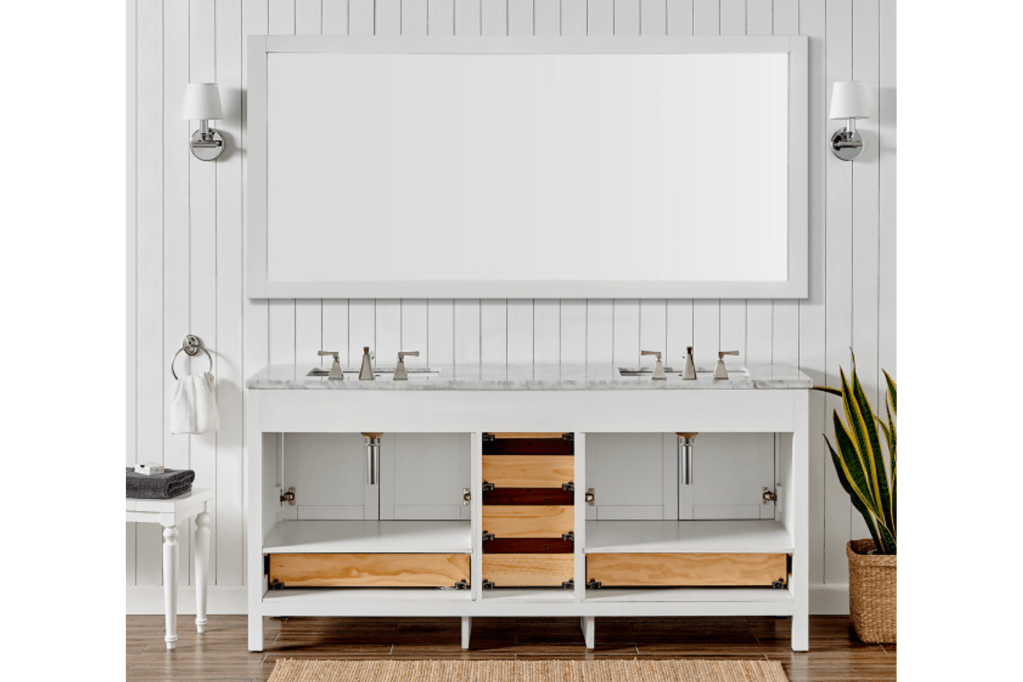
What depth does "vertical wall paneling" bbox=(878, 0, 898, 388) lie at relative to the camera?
4289 millimetres

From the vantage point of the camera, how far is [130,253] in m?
4.35

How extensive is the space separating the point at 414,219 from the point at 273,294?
2.08ft

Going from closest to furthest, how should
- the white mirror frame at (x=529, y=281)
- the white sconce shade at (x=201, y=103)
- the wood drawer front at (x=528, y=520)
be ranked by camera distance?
the wood drawer front at (x=528, y=520) → the white sconce shade at (x=201, y=103) → the white mirror frame at (x=529, y=281)

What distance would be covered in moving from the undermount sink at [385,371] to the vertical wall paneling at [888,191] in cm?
180

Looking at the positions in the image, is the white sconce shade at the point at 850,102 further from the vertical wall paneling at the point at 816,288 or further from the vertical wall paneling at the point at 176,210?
the vertical wall paneling at the point at 176,210

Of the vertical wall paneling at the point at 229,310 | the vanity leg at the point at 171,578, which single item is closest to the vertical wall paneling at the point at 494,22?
the vertical wall paneling at the point at 229,310

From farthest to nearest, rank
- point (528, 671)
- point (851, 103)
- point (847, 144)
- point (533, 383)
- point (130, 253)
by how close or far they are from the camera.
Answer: point (130, 253) → point (847, 144) → point (851, 103) → point (533, 383) → point (528, 671)

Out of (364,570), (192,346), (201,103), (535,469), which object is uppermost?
(201,103)

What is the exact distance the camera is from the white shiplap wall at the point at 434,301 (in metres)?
4.27

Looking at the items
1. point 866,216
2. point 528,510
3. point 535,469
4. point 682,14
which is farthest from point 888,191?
point 528,510

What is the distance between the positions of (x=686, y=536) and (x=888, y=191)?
62.9 inches

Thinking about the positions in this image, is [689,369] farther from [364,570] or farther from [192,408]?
[192,408]

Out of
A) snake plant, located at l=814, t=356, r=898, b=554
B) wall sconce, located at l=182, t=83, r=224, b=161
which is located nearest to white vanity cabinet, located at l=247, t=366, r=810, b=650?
snake plant, located at l=814, t=356, r=898, b=554

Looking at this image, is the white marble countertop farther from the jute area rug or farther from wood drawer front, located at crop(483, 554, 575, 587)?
the jute area rug
